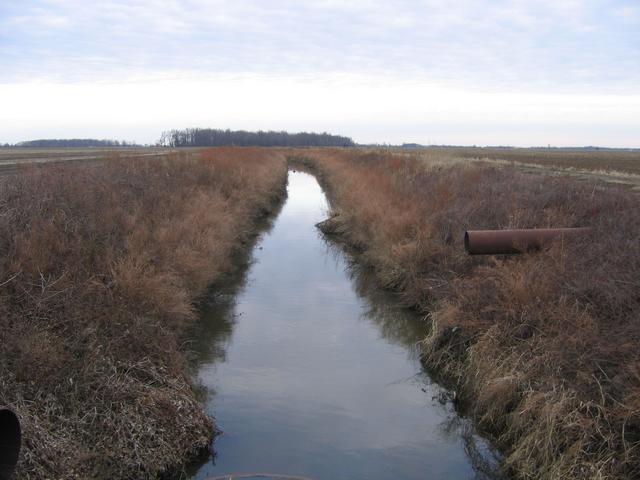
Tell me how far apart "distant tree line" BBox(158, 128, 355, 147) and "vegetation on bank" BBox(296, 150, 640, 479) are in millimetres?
128962

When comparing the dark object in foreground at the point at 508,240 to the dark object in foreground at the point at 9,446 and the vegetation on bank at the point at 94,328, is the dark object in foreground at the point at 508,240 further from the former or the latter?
the dark object in foreground at the point at 9,446

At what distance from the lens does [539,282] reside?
826cm

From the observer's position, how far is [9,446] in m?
4.54

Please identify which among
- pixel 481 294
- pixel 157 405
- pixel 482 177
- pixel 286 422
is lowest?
pixel 286 422

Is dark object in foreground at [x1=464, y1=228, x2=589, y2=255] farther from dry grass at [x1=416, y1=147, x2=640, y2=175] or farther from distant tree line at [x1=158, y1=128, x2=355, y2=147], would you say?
distant tree line at [x1=158, y1=128, x2=355, y2=147]

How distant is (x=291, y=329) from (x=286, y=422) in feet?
11.9

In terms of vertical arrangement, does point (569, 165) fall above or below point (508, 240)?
above

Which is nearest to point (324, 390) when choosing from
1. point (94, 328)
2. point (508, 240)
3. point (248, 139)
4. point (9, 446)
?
point (94, 328)

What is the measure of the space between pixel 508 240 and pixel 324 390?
375 centimetres

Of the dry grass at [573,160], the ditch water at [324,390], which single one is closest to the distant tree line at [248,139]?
the dry grass at [573,160]

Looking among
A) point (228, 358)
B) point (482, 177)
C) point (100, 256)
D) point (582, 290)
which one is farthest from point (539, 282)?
point (482, 177)

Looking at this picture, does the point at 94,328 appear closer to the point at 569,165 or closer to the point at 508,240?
the point at 508,240

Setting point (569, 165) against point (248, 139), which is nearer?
point (569, 165)

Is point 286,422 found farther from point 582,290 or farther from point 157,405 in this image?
point 582,290
